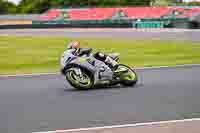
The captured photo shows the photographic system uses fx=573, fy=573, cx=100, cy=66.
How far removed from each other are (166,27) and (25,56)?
98.8 ft

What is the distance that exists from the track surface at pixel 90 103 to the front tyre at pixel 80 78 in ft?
0.65

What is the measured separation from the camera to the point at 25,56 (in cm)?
2484

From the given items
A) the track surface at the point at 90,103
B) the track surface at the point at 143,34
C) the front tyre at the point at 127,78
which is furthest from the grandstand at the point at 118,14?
the front tyre at the point at 127,78

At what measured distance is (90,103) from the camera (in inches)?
408

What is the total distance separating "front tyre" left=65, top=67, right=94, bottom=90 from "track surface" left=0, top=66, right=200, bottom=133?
0.20 meters

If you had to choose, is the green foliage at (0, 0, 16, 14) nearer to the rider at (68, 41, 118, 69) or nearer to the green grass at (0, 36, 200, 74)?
the green grass at (0, 36, 200, 74)

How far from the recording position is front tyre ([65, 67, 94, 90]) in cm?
1226

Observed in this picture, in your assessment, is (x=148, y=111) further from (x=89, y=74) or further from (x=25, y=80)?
(x=25, y=80)

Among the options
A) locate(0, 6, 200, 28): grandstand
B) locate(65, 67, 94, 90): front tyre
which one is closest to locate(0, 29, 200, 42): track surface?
locate(0, 6, 200, 28): grandstand

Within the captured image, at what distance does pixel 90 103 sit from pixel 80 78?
A: 6.90 ft

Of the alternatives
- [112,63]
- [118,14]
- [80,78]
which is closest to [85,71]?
[80,78]

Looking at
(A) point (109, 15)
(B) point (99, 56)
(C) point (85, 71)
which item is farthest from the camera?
(A) point (109, 15)

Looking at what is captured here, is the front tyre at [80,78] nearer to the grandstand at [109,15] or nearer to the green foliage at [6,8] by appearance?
the grandstand at [109,15]

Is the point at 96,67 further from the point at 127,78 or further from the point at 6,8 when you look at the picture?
the point at 6,8
